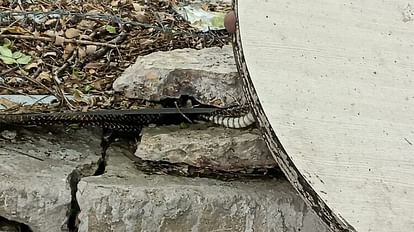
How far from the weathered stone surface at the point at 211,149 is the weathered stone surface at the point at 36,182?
0.64 feet

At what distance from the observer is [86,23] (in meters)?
2.71

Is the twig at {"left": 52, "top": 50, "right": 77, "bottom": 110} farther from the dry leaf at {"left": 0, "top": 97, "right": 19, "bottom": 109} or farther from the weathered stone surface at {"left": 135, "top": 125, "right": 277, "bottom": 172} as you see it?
the weathered stone surface at {"left": 135, "top": 125, "right": 277, "bottom": 172}

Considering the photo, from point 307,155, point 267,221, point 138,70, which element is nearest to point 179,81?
point 138,70

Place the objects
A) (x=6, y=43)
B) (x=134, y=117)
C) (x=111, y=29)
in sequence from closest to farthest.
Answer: (x=134, y=117), (x=6, y=43), (x=111, y=29)

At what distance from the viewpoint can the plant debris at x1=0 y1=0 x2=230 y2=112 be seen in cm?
240

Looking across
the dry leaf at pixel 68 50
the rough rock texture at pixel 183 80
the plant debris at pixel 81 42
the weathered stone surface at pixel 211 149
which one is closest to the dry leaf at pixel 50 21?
the plant debris at pixel 81 42

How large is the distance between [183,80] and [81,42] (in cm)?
57

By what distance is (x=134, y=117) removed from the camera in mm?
2271

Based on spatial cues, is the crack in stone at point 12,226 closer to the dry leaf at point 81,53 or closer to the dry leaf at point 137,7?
the dry leaf at point 81,53

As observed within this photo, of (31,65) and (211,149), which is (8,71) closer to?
(31,65)

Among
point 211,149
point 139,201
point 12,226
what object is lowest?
point 12,226

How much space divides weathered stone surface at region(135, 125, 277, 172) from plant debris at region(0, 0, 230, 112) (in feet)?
0.59

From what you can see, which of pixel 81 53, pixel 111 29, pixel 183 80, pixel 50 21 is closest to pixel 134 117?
pixel 183 80

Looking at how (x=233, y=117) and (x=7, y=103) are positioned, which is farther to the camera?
(x=7, y=103)
